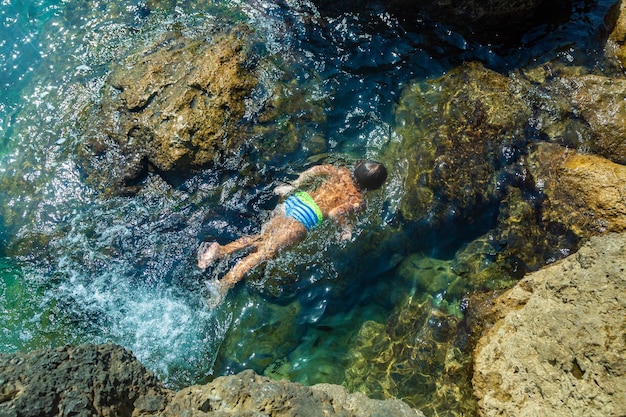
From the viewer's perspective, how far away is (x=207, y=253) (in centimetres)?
547

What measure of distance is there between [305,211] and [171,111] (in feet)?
6.42

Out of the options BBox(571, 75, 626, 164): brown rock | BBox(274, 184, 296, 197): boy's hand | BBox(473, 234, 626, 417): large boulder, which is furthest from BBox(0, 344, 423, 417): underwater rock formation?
BBox(571, 75, 626, 164): brown rock

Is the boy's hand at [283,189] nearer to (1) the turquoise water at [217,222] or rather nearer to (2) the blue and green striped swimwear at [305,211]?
(1) the turquoise water at [217,222]

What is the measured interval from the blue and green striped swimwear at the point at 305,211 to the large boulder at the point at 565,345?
2.22m

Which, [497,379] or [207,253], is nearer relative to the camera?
[497,379]

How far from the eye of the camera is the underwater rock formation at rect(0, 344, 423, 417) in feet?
10.2

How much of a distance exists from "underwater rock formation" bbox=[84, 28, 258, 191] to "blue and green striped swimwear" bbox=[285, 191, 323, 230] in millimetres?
1012

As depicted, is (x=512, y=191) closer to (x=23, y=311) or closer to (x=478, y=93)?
(x=478, y=93)

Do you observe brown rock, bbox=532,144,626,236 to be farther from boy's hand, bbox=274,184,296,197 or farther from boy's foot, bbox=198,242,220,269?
boy's foot, bbox=198,242,220,269

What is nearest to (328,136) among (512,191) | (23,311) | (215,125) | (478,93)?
(215,125)

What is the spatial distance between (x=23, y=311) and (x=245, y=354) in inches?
108

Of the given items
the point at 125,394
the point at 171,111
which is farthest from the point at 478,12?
the point at 125,394

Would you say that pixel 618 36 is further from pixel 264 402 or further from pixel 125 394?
pixel 125 394

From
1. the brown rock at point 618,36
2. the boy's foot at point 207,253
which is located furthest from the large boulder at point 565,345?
the brown rock at point 618,36
